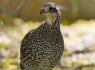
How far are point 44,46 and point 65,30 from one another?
3.82 m

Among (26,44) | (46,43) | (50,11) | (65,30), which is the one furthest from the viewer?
(65,30)

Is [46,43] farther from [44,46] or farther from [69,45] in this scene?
[69,45]

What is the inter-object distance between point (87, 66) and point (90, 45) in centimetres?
127

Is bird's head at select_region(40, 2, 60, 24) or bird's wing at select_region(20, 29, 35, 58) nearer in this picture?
bird's head at select_region(40, 2, 60, 24)

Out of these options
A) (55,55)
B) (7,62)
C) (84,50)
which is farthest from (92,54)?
(55,55)

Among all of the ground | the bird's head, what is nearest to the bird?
the bird's head

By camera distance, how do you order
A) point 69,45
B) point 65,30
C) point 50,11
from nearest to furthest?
1. point 50,11
2. point 69,45
3. point 65,30

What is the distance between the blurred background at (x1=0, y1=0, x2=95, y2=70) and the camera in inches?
229

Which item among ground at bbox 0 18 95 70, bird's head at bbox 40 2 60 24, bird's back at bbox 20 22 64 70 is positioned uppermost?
ground at bbox 0 18 95 70

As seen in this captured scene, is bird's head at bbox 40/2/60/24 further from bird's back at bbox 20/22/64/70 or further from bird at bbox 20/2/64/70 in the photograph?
bird's back at bbox 20/22/64/70

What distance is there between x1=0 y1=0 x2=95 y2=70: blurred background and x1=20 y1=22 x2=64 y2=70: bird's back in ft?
2.23

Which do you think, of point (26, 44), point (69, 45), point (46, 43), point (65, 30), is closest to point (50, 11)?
point (46, 43)

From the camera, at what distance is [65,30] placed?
26.5ft

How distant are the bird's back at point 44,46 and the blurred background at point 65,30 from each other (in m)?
0.68
